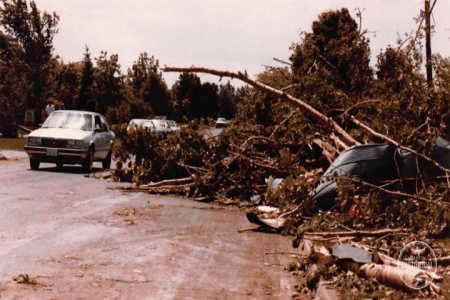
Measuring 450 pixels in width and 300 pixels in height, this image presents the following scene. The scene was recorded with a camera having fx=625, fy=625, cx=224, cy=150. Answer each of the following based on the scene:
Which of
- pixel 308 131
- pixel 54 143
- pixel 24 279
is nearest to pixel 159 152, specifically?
pixel 308 131

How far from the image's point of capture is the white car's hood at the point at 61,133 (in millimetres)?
19719

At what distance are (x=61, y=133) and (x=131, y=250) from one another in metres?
12.7

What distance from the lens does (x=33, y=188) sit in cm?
1483

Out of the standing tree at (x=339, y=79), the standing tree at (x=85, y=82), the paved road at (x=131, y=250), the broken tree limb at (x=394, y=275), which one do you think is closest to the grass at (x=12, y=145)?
the paved road at (x=131, y=250)

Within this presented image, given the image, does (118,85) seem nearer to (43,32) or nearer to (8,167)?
(43,32)

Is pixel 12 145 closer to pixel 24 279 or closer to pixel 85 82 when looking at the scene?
pixel 24 279

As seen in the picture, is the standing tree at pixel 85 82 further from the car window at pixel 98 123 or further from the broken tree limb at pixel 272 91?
the broken tree limb at pixel 272 91

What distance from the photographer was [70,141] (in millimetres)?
19531

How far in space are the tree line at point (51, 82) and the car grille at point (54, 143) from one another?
15.7m

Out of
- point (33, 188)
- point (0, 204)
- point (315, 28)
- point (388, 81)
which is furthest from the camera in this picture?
point (315, 28)

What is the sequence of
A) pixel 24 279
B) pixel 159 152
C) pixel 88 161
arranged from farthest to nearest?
1. pixel 88 161
2. pixel 159 152
3. pixel 24 279

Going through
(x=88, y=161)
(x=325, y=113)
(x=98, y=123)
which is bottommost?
(x=88, y=161)

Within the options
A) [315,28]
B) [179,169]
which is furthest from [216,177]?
[315,28]

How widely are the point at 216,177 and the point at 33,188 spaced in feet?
14.3
